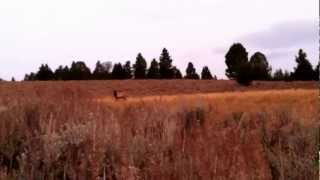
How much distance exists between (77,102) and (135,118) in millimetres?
1075

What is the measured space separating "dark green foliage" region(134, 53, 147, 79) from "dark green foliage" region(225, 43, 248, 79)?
21.1 m

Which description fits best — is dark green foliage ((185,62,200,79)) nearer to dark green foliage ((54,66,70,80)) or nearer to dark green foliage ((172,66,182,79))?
dark green foliage ((172,66,182,79))

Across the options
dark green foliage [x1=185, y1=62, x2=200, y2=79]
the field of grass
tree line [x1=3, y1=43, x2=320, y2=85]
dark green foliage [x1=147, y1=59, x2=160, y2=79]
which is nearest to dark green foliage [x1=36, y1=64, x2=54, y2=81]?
tree line [x1=3, y1=43, x2=320, y2=85]

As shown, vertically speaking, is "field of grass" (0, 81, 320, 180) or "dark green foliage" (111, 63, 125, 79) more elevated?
"dark green foliage" (111, 63, 125, 79)

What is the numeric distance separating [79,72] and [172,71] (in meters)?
18.2

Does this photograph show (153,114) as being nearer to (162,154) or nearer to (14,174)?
(162,154)

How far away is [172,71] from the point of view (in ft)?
393

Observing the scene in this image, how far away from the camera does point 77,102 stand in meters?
8.41

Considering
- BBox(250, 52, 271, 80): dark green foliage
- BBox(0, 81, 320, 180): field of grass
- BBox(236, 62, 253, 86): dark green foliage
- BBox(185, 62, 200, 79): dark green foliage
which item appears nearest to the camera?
BBox(0, 81, 320, 180): field of grass

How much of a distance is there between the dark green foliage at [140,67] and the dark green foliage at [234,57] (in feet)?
69.1

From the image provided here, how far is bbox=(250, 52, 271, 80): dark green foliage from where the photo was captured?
93812 mm

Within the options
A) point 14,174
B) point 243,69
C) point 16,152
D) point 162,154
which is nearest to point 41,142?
point 16,152

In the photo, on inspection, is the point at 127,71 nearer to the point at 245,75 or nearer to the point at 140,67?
the point at 140,67

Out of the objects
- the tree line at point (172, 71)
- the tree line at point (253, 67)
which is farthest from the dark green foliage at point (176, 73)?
the tree line at point (253, 67)
